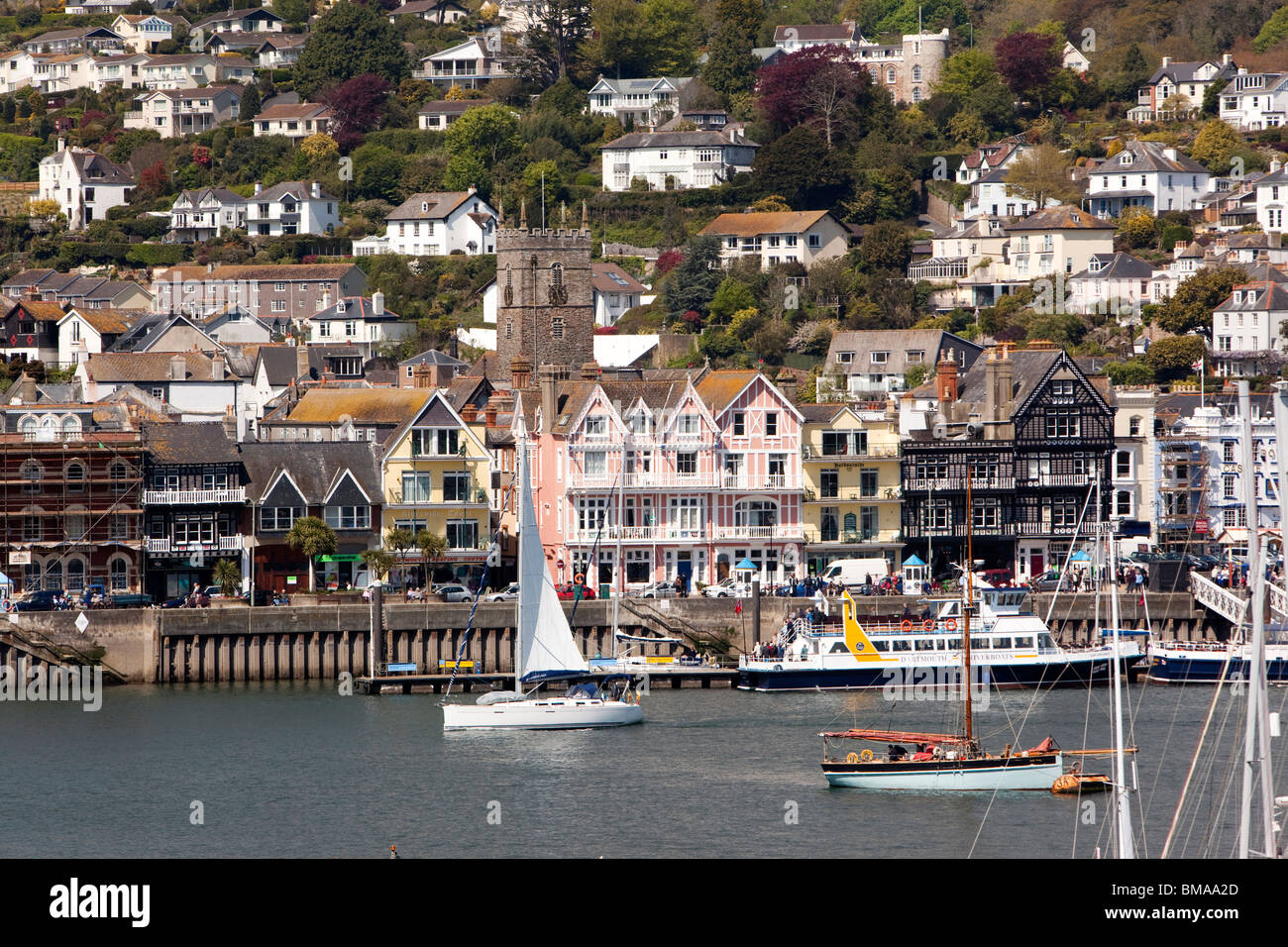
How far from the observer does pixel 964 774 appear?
165ft

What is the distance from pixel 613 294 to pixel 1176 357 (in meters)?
37.3

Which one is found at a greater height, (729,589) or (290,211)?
(290,211)

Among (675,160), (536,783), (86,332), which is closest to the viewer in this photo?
(536,783)

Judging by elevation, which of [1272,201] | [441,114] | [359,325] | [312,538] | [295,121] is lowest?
[312,538]

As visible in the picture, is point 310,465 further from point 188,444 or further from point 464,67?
point 464,67

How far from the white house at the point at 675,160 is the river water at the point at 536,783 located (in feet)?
295

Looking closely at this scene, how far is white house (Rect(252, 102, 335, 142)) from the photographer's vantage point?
16900cm

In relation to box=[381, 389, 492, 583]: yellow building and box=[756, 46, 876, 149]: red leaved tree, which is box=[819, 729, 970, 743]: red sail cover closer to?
box=[381, 389, 492, 583]: yellow building

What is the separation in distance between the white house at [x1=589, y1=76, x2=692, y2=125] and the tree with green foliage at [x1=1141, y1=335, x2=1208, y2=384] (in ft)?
222

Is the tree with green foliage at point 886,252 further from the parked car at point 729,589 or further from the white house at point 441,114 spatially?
the parked car at point 729,589

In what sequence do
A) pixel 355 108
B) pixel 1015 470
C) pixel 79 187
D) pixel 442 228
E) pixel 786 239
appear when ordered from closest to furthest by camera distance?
pixel 1015 470, pixel 786 239, pixel 442 228, pixel 79 187, pixel 355 108

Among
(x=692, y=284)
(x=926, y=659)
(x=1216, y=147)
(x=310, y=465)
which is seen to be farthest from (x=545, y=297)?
(x=1216, y=147)
